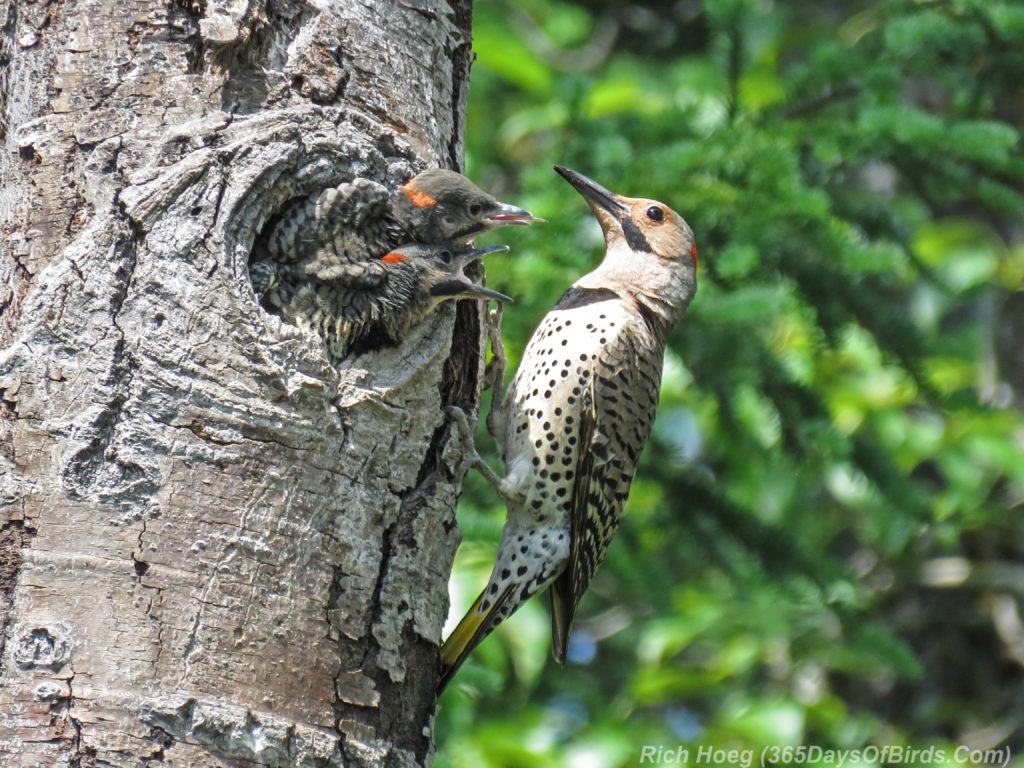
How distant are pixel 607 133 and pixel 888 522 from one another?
198 cm

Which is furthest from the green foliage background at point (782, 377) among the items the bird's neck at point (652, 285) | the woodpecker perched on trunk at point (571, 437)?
the woodpecker perched on trunk at point (571, 437)

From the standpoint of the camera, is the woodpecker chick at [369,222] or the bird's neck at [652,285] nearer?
the woodpecker chick at [369,222]

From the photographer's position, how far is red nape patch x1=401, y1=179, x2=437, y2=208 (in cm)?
281

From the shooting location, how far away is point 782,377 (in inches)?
174

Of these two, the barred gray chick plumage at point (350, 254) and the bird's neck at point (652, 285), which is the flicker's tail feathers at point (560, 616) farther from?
the barred gray chick plumage at point (350, 254)

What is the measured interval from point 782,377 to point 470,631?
157 cm

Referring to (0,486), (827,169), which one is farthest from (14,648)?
(827,169)

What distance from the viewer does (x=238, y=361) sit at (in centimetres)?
236

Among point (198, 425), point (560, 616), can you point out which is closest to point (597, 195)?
point (560, 616)

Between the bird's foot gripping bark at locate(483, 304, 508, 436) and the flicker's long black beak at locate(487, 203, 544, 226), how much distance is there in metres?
0.48

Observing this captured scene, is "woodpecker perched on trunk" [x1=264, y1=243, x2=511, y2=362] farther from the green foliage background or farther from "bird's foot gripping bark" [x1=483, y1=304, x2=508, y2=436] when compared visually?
the green foliage background

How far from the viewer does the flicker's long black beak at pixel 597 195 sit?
4090mm

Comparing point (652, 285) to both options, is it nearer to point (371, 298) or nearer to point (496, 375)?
point (496, 375)

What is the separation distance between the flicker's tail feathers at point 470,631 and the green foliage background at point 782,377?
49cm
